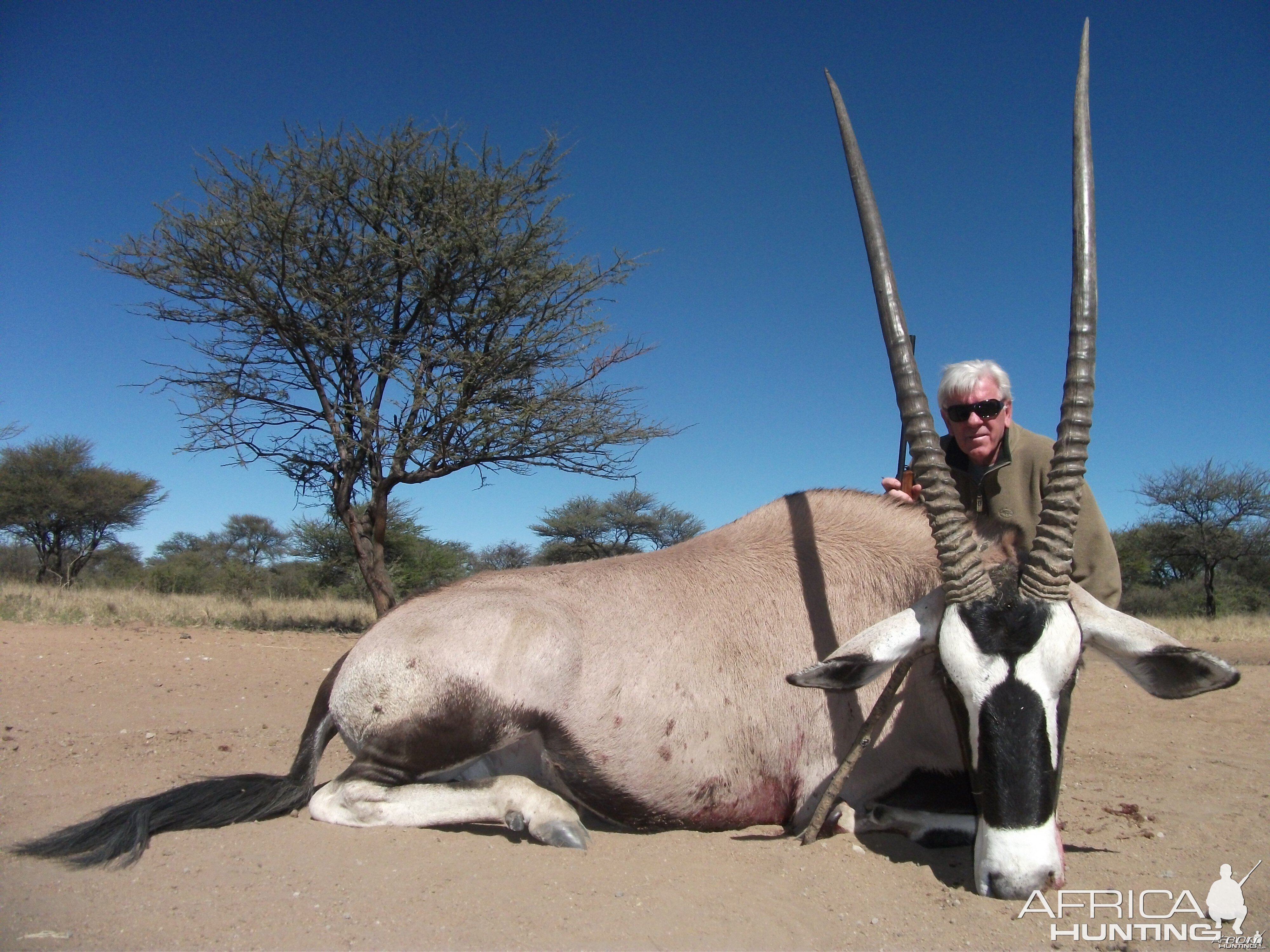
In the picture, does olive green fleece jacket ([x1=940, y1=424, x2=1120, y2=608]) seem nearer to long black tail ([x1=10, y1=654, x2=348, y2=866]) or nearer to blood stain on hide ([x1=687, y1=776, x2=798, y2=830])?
blood stain on hide ([x1=687, y1=776, x2=798, y2=830])

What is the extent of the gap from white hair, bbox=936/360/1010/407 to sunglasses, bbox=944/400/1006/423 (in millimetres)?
63

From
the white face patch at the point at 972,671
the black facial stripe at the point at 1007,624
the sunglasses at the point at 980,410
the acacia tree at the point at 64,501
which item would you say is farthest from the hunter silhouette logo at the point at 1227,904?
the acacia tree at the point at 64,501

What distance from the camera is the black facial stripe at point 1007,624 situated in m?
2.65

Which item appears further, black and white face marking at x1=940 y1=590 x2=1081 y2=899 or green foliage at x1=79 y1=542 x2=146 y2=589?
green foliage at x1=79 y1=542 x2=146 y2=589

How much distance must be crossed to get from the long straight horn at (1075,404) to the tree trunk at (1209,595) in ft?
71.9

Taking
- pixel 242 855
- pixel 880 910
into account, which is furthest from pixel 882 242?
pixel 242 855

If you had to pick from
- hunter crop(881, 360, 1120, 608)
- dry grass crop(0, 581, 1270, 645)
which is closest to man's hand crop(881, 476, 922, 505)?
hunter crop(881, 360, 1120, 608)

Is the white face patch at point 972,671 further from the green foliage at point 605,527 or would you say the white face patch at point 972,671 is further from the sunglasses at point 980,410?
the green foliage at point 605,527

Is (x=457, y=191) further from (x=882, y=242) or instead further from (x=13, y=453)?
(x=13, y=453)

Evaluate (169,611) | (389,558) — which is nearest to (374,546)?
(169,611)

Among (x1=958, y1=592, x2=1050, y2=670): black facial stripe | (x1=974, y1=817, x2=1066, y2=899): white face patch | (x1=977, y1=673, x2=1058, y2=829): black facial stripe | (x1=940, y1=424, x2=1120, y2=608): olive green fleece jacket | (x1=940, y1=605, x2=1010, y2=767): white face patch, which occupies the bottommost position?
(x1=974, y1=817, x2=1066, y2=899): white face patch

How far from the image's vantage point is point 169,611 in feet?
41.6

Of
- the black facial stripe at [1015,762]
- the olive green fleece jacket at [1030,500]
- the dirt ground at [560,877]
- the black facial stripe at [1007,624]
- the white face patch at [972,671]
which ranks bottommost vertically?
the dirt ground at [560,877]

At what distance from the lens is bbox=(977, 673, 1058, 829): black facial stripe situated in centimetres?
252
